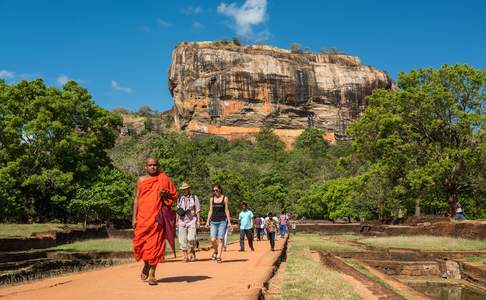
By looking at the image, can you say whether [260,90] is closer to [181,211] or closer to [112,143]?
[112,143]

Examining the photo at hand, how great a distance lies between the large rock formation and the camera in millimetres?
94812

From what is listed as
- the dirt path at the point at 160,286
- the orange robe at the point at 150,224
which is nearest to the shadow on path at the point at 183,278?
the dirt path at the point at 160,286

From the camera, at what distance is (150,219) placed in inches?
242

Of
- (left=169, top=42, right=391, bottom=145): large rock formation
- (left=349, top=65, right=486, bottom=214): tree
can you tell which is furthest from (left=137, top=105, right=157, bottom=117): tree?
(left=349, top=65, right=486, bottom=214): tree

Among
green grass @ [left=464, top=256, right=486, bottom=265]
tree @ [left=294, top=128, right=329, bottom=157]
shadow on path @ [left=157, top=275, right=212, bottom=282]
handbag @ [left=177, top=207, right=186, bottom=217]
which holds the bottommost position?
green grass @ [left=464, top=256, right=486, bottom=265]

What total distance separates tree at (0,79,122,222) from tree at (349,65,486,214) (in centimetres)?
1599

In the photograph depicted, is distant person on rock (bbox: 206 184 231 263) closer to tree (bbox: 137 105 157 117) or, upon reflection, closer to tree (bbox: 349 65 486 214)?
tree (bbox: 349 65 486 214)

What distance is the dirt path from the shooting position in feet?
17.3

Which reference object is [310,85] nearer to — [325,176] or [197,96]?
[197,96]

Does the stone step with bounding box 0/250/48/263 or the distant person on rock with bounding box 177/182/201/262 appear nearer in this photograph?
the distant person on rock with bounding box 177/182/201/262

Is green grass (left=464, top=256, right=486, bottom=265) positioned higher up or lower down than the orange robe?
lower down

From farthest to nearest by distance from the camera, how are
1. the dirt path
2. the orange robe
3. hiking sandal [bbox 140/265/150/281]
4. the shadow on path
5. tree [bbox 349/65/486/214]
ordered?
tree [bbox 349/65/486/214] → the shadow on path → hiking sandal [bbox 140/265/150/281] → the orange robe → the dirt path

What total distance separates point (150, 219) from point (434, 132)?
21995 millimetres

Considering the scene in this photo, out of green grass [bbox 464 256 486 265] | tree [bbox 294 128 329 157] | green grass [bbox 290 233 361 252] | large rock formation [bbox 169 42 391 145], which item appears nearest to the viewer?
green grass [bbox 464 256 486 265]
